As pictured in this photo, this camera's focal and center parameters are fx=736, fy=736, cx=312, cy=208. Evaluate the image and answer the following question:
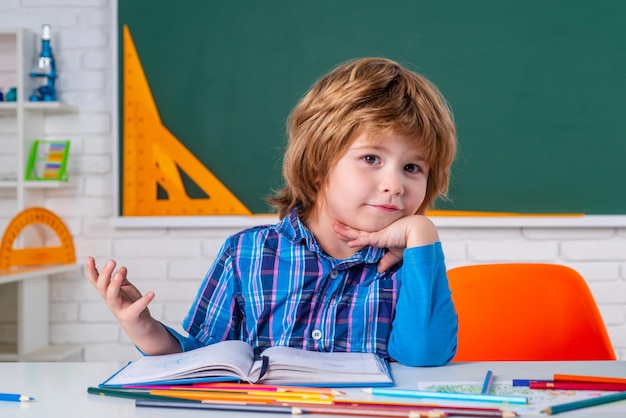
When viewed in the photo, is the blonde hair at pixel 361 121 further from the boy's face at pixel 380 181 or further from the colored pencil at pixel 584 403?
the colored pencil at pixel 584 403

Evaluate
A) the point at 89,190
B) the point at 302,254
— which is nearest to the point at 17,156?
the point at 89,190

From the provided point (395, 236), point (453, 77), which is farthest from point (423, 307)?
point (453, 77)

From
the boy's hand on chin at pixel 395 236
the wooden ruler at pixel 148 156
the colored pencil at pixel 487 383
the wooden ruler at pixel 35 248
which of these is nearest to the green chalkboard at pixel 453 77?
the wooden ruler at pixel 148 156

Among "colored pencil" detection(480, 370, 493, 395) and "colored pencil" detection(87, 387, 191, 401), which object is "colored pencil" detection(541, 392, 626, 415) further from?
"colored pencil" detection(87, 387, 191, 401)

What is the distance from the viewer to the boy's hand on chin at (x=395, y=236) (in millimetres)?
1154

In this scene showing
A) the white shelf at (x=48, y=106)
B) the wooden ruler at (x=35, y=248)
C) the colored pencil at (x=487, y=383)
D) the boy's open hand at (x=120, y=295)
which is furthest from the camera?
the white shelf at (x=48, y=106)

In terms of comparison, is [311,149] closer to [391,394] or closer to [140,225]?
[391,394]

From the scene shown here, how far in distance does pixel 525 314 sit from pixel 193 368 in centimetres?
91

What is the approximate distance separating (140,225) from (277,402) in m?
1.96

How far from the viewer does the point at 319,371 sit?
888mm

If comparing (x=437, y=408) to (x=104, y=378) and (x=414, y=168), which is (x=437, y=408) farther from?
(x=414, y=168)

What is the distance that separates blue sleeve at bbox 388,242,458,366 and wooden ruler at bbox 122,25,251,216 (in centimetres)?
164

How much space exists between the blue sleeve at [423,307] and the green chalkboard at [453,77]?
148 centimetres

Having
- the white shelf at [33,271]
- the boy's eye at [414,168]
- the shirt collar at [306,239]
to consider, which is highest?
the boy's eye at [414,168]
